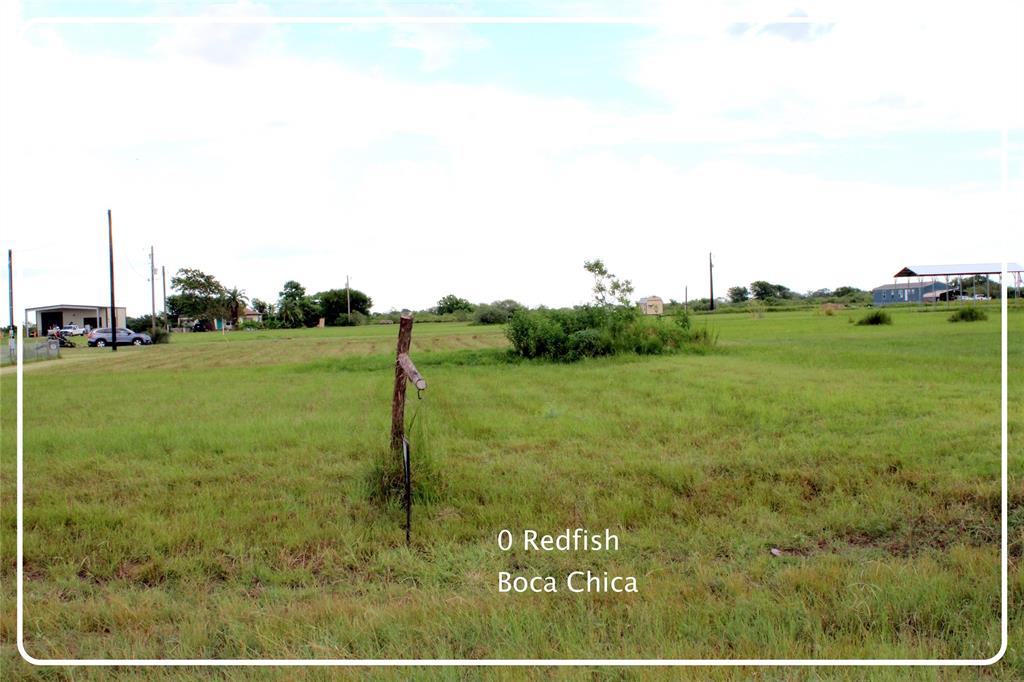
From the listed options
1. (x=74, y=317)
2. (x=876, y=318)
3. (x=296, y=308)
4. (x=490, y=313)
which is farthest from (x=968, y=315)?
(x=74, y=317)

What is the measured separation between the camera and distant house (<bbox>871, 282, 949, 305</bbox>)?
615 cm

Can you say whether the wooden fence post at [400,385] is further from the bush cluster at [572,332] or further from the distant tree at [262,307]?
the bush cluster at [572,332]

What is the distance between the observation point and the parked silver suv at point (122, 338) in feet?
22.2

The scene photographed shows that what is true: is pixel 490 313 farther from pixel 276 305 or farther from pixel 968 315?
pixel 968 315

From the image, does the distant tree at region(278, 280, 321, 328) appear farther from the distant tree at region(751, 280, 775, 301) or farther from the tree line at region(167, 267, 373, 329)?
the distant tree at region(751, 280, 775, 301)

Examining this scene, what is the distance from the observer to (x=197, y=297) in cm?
540

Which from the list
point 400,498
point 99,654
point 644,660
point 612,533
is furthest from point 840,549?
point 99,654

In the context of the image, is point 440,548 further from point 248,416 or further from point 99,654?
point 248,416

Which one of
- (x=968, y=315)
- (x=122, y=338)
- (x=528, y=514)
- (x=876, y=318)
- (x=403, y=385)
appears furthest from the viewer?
(x=876, y=318)

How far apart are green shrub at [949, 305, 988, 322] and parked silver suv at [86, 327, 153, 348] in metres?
8.66

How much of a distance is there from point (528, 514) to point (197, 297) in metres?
3.16

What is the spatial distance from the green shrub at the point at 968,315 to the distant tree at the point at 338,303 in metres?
6.41

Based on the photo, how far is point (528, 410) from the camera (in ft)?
24.9

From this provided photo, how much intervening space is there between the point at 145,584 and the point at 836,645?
391cm
